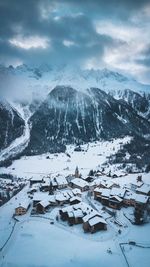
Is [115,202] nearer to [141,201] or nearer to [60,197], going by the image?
[141,201]

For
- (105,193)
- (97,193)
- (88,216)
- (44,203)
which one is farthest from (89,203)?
(88,216)

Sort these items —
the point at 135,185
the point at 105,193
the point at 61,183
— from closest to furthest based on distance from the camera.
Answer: the point at 105,193 → the point at 135,185 → the point at 61,183

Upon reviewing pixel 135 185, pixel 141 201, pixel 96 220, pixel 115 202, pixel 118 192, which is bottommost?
pixel 96 220

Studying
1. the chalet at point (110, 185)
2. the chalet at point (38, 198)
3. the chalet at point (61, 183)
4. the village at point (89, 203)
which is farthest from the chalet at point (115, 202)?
the chalet at point (61, 183)

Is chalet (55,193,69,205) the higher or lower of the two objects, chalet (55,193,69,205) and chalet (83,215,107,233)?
the higher

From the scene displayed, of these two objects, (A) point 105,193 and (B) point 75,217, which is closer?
(B) point 75,217

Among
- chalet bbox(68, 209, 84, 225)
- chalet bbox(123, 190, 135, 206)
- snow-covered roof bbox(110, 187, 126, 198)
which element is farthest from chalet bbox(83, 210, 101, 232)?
chalet bbox(123, 190, 135, 206)

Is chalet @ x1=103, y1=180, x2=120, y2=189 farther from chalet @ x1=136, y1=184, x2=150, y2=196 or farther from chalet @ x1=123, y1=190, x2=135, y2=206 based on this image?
chalet @ x1=123, y1=190, x2=135, y2=206

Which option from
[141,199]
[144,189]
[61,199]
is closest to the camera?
[141,199]
